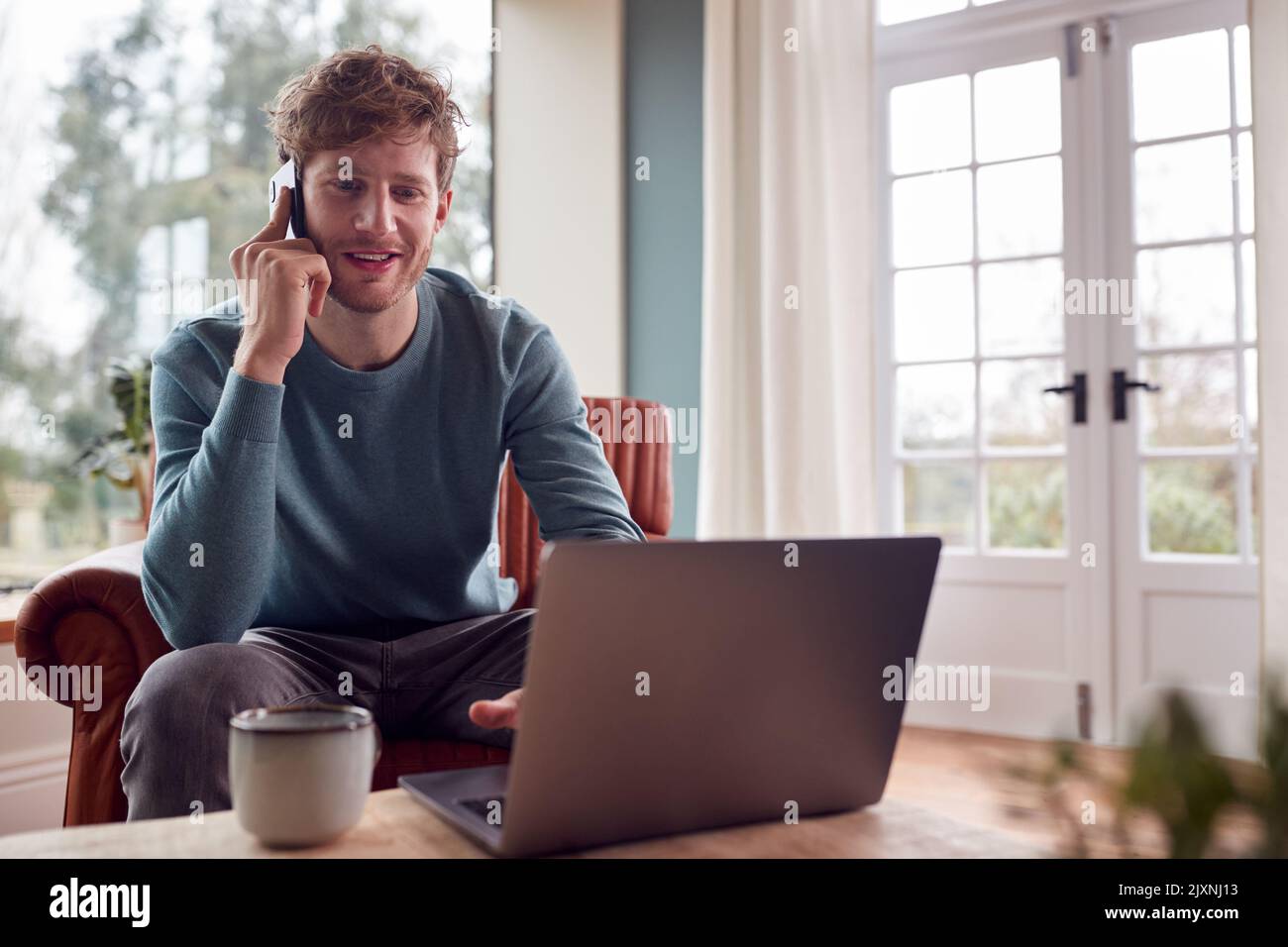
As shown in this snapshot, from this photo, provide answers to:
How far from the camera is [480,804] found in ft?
2.45

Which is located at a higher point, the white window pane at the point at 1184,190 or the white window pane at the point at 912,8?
the white window pane at the point at 912,8

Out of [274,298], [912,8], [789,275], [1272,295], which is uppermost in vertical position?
[912,8]

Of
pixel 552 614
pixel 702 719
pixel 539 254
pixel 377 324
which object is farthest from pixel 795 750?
pixel 539 254

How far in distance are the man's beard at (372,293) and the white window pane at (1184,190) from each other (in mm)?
2289

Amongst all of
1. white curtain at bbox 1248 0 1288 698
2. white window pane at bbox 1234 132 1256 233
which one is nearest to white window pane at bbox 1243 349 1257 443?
white curtain at bbox 1248 0 1288 698

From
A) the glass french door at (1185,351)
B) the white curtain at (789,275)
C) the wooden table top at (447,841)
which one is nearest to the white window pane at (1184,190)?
the glass french door at (1185,351)

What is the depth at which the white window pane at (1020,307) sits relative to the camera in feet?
10.00

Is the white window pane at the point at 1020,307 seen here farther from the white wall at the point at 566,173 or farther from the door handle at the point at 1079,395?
the white wall at the point at 566,173

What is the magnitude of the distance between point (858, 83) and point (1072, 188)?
2.24ft

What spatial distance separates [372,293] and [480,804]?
83cm

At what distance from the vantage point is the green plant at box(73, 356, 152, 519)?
2723 millimetres

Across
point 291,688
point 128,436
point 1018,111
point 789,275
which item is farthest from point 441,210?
point 1018,111

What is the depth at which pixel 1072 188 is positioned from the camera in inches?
118

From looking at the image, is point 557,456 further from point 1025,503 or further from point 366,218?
point 1025,503
